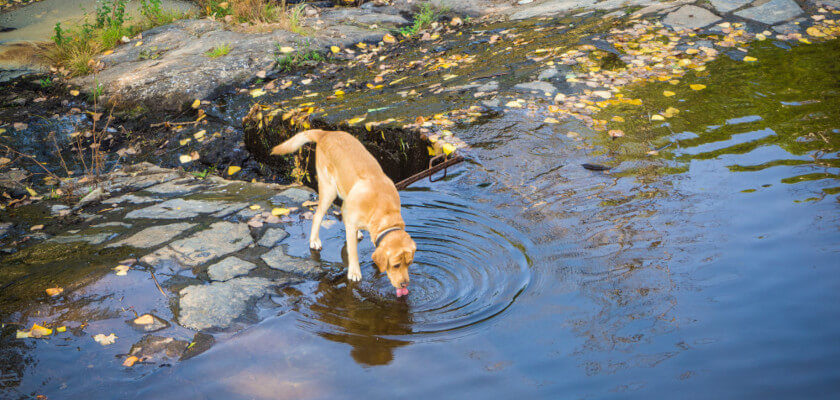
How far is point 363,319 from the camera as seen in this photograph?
3916mm

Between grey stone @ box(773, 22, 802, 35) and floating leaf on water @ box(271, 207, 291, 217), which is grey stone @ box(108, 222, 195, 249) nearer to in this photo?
floating leaf on water @ box(271, 207, 291, 217)

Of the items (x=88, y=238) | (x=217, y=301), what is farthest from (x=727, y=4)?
(x=88, y=238)

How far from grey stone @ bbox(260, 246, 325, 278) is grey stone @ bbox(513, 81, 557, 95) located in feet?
12.6

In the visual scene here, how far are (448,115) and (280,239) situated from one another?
108 inches

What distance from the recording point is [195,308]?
3.96 m

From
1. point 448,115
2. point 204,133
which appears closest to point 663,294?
point 448,115

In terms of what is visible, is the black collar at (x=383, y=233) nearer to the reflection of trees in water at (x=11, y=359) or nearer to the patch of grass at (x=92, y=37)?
the reflection of trees in water at (x=11, y=359)

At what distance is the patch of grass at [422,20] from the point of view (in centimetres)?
1012

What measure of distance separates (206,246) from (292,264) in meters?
0.81

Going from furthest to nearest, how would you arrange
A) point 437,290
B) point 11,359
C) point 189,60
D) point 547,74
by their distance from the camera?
point 189,60 → point 547,74 → point 437,290 → point 11,359

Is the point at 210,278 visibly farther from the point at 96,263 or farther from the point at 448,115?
the point at 448,115

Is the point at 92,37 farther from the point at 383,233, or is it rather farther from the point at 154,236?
the point at 383,233

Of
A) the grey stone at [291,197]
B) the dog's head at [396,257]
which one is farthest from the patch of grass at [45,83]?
the dog's head at [396,257]

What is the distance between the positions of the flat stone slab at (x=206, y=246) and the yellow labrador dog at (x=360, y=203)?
64 cm
